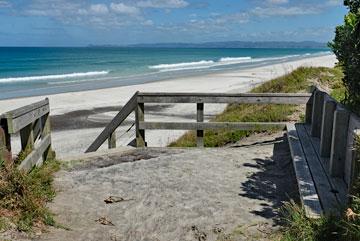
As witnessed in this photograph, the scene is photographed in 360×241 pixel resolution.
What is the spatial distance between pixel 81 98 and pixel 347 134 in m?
20.6

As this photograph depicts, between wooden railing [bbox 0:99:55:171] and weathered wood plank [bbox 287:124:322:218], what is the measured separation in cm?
318

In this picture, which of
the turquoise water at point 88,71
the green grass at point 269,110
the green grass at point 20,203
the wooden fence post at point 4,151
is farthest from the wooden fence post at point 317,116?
the turquoise water at point 88,71

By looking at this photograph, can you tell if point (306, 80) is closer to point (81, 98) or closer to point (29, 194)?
point (29, 194)

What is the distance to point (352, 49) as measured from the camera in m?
4.70

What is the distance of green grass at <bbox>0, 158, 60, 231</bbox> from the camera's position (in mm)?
4297

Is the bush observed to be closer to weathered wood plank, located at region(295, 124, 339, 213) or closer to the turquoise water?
weathered wood plank, located at region(295, 124, 339, 213)

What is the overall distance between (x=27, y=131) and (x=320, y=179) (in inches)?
149

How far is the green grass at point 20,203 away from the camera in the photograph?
430cm

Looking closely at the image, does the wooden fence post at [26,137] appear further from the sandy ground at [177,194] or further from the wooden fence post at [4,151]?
the wooden fence post at [4,151]

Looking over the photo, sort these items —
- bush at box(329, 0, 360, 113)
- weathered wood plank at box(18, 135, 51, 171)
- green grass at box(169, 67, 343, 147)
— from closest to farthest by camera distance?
bush at box(329, 0, 360, 113)
weathered wood plank at box(18, 135, 51, 171)
green grass at box(169, 67, 343, 147)

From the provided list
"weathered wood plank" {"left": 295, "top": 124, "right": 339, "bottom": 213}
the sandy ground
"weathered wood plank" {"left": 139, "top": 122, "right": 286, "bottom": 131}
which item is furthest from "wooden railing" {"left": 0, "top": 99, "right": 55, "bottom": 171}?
"weathered wood plank" {"left": 295, "top": 124, "right": 339, "bottom": 213}

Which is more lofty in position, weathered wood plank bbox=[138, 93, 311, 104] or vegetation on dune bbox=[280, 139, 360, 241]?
weathered wood plank bbox=[138, 93, 311, 104]

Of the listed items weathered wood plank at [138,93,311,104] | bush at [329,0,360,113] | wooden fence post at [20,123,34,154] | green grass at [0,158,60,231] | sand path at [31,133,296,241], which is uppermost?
bush at [329,0,360,113]

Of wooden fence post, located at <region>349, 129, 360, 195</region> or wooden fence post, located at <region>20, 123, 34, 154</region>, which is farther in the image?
wooden fence post, located at <region>20, 123, 34, 154</region>
